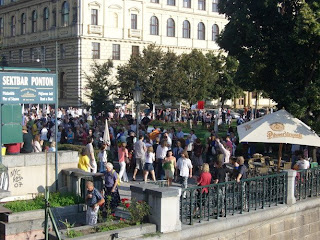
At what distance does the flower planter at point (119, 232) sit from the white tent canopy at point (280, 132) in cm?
558

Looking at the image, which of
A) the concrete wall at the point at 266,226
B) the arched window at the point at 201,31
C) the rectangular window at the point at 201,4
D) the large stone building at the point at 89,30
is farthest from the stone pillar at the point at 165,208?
the rectangular window at the point at 201,4

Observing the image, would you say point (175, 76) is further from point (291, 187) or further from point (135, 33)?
point (291, 187)

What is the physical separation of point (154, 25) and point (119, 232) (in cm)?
5865

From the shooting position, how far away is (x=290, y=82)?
18969 millimetres

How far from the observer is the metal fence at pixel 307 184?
569 inches

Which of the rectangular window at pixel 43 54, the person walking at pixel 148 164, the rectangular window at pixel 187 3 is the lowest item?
the person walking at pixel 148 164

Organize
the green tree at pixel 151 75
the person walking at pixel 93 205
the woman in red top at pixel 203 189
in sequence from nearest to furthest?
the person walking at pixel 93 205 < the woman in red top at pixel 203 189 < the green tree at pixel 151 75

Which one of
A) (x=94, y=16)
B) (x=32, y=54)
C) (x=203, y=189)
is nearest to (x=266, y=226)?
(x=203, y=189)

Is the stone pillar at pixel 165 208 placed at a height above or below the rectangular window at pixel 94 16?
below

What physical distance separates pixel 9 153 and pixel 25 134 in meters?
3.75

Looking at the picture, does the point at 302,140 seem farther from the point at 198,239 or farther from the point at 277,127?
the point at 198,239

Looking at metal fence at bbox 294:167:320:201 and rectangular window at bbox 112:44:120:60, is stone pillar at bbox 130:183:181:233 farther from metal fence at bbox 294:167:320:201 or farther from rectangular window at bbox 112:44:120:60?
rectangular window at bbox 112:44:120:60

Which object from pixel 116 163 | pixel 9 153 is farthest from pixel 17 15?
pixel 9 153

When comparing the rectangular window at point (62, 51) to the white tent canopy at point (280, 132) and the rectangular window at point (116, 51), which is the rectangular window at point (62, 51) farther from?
the white tent canopy at point (280, 132)
